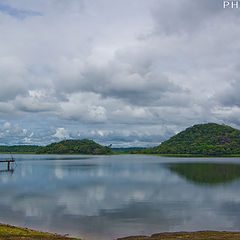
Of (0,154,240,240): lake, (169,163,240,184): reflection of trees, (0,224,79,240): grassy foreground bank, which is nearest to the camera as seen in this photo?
(0,224,79,240): grassy foreground bank

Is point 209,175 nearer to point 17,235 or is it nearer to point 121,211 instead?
point 121,211

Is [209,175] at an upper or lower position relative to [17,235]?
lower

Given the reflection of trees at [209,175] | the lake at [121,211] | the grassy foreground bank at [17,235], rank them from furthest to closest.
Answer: the reflection of trees at [209,175], the lake at [121,211], the grassy foreground bank at [17,235]

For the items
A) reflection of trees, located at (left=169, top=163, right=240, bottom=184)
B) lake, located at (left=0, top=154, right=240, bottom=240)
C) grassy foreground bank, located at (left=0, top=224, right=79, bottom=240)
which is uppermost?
grassy foreground bank, located at (left=0, top=224, right=79, bottom=240)

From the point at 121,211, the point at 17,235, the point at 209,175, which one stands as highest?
the point at 17,235

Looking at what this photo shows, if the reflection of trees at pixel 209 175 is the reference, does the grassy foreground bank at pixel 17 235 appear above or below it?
above

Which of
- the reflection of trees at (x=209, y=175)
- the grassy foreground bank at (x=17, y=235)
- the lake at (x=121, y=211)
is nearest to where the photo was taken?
the grassy foreground bank at (x=17, y=235)

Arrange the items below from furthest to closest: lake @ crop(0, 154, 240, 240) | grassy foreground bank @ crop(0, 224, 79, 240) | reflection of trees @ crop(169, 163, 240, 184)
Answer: reflection of trees @ crop(169, 163, 240, 184) → lake @ crop(0, 154, 240, 240) → grassy foreground bank @ crop(0, 224, 79, 240)

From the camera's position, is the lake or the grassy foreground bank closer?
the grassy foreground bank

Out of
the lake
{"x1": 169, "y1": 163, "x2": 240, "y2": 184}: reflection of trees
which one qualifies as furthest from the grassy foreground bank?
{"x1": 169, "y1": 163, "x2": 240, "y2": 184}: reflection of trees

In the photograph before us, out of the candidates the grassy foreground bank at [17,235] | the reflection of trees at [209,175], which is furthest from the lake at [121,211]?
the reflection of trees at [209,175]

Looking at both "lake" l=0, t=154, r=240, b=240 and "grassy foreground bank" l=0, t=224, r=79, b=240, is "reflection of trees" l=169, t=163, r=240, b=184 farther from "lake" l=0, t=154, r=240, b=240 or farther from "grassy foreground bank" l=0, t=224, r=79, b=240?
"grassy foreground bank" l=0, t=224, r=79, b=240

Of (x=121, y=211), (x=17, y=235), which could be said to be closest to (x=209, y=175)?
(x=121, y=211)

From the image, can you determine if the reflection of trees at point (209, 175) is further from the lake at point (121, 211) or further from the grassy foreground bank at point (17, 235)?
the grassy foreground bank at point (17, 235)
